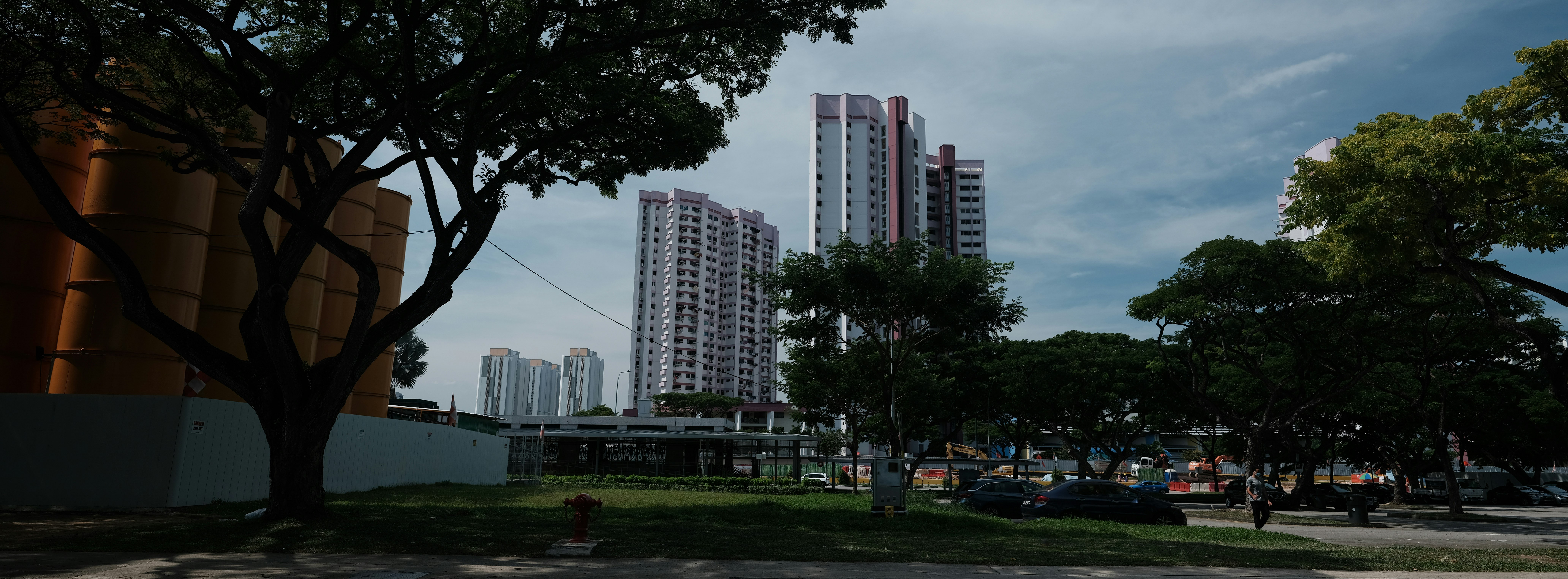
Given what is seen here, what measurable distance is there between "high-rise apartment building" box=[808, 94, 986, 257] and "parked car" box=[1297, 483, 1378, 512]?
69.7 meters

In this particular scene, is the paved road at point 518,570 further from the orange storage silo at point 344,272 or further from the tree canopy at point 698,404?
the tree canopy at point 698,404

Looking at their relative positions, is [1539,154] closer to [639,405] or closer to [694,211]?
[639,405]

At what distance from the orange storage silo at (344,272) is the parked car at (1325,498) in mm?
36867

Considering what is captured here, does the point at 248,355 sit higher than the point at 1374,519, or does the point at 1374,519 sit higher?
the point at 248,355

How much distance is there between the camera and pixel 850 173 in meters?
109

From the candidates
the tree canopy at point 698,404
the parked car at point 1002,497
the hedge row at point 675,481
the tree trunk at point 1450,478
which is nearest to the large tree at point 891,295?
the parked car at point 1002,497

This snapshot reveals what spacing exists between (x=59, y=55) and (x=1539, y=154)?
26.3 m

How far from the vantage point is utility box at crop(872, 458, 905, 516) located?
19938 mm

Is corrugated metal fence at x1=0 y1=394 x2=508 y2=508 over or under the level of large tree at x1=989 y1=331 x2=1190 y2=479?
under

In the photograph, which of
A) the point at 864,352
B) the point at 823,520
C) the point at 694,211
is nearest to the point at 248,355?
the point at 823,520

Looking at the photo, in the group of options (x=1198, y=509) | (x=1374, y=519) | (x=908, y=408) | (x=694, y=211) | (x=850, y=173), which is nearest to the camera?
(x=1374, y=519)

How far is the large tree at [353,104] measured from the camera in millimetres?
13320

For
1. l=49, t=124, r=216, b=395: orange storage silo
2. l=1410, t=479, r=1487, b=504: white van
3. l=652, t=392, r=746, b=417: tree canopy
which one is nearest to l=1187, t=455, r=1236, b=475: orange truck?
l=1410, t=479, r=1487, b=504: white van

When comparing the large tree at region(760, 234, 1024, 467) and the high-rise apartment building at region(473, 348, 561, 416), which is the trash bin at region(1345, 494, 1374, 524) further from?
the high-rise apartment building at region(473, 348, 561, 416)
